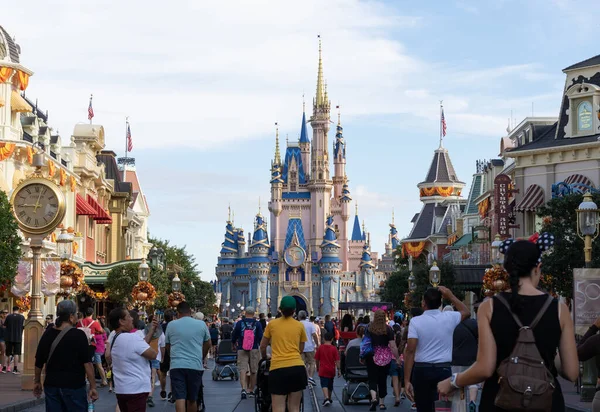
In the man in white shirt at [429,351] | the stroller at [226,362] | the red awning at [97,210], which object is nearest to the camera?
the man in white shirt at [429,351]

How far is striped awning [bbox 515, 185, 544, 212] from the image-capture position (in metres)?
52.1

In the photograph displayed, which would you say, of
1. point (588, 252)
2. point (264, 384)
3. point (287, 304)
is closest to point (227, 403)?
point (264, 384)

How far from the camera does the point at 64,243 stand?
39969 millimetres

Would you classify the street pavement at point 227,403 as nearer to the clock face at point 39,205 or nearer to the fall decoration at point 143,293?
the clock face at point 39,205

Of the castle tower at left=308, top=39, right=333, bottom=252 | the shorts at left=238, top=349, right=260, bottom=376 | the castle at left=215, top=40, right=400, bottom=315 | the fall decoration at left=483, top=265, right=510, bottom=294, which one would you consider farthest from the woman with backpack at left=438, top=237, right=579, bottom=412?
the castle tower at left=308, top=39, right=333, bottom=252

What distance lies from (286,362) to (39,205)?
12478 mm

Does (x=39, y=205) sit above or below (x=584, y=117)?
below

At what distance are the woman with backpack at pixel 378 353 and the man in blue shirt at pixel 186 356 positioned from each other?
5805 mm

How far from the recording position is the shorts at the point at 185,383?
13477 mm

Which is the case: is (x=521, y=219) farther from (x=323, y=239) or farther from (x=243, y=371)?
(x=323, y=239)

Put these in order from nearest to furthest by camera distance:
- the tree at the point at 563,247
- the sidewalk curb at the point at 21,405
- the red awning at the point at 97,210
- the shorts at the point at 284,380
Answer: the shorts at the point at 284,380, the sidewalk curb at the point at 21,405, the tree at the point at 563,247, the red awning at the point at 97,210

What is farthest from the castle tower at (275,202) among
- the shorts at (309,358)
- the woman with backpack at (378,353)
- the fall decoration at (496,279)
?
the woman with backpack at (378,353)

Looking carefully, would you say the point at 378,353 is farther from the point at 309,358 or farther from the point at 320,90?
the point at 320,90

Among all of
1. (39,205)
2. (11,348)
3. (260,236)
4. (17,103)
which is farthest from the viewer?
(260,236)
